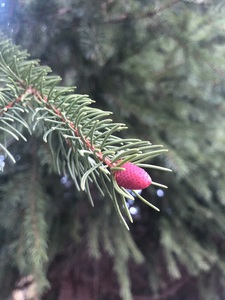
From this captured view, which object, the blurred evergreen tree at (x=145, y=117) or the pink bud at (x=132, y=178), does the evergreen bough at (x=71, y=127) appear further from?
the blurred evergreen tree at (x=145, y=117)

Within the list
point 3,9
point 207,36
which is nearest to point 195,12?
point 207,36

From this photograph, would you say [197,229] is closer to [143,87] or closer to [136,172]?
[143,87]

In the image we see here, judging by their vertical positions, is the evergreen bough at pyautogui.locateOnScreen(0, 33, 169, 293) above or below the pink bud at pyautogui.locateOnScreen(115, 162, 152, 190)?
above

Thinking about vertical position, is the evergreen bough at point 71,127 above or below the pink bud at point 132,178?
above

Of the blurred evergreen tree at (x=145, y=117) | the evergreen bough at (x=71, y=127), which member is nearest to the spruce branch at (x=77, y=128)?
the evergreen bough at (x=71, y=127)

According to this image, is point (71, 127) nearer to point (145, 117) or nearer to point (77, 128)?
point (77, 128)

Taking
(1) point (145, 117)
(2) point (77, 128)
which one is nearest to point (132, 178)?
(2) point (77, 128)

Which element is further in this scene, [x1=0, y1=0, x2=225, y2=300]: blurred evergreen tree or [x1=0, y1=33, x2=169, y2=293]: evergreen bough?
[x1=0, y1=0, x2=225, y2=300]: blurred evergreen tree

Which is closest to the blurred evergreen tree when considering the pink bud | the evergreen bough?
the evergreen bough

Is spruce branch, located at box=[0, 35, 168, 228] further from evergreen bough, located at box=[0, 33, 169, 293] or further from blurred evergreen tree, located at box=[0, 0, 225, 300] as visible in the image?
blurred evergreen tree, located at box=[0, 0, 225, 300]
